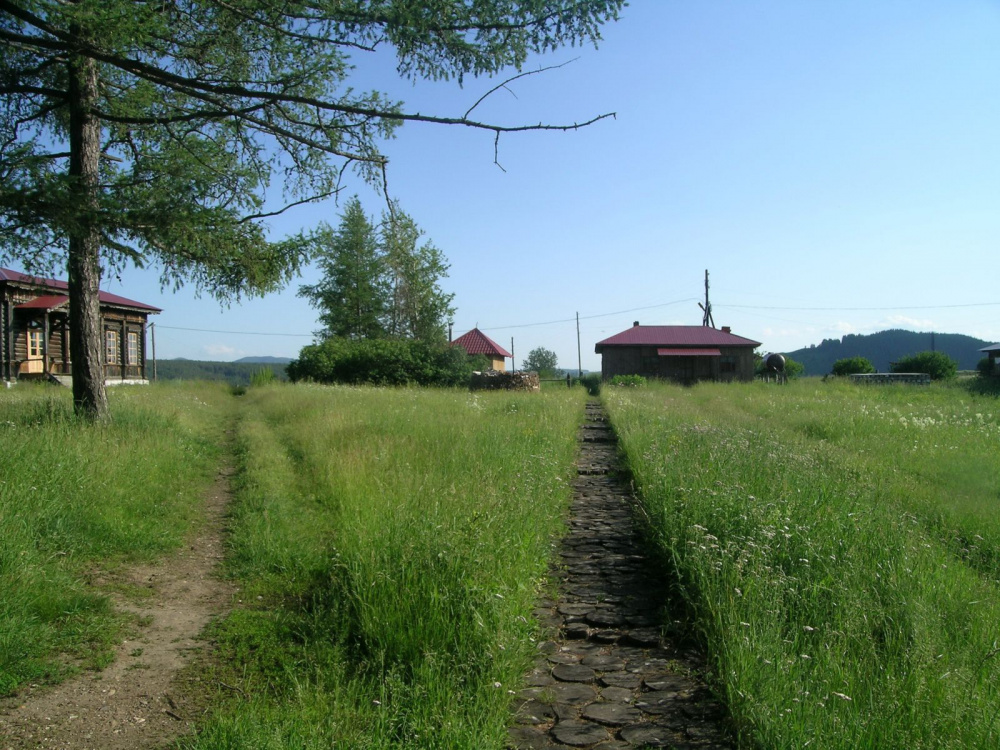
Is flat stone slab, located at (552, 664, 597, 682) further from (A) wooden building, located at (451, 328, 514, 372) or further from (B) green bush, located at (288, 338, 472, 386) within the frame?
(A) wooden building, located at (451, 328, 514, 372)

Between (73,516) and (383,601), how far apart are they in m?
3.32

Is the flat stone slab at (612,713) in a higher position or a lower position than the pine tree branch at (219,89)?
lower

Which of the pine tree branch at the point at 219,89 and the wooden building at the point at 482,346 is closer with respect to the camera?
the pine tree branch at the point at 219,89

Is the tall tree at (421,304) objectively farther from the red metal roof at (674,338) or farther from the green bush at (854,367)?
the green bush at (854,367)

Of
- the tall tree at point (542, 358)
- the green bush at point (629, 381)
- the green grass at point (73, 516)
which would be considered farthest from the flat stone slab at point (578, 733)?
the tall tree at point (542, 358)

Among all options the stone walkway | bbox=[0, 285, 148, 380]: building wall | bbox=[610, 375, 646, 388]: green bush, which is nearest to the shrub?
bbox=[0, 285, 148, 380]: building wall

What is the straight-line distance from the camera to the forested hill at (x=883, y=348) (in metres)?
123

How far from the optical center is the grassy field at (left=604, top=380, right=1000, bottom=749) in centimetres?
294

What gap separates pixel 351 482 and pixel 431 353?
2428cm

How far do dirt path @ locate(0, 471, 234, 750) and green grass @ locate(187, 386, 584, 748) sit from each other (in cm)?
22

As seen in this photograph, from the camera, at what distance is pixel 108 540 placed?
5691mm

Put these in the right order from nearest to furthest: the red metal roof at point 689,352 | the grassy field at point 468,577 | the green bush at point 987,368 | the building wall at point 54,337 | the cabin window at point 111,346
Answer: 1. the grassy field at point 468,577
2. the building wall at point 54,337
3. the cabin window at point 111,346
4. the red metal roof at point 689,352
5. the green bush at point 987,368

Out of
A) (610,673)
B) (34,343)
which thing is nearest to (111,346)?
(34,343)

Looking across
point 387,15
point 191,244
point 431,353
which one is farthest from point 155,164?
point 431,353
